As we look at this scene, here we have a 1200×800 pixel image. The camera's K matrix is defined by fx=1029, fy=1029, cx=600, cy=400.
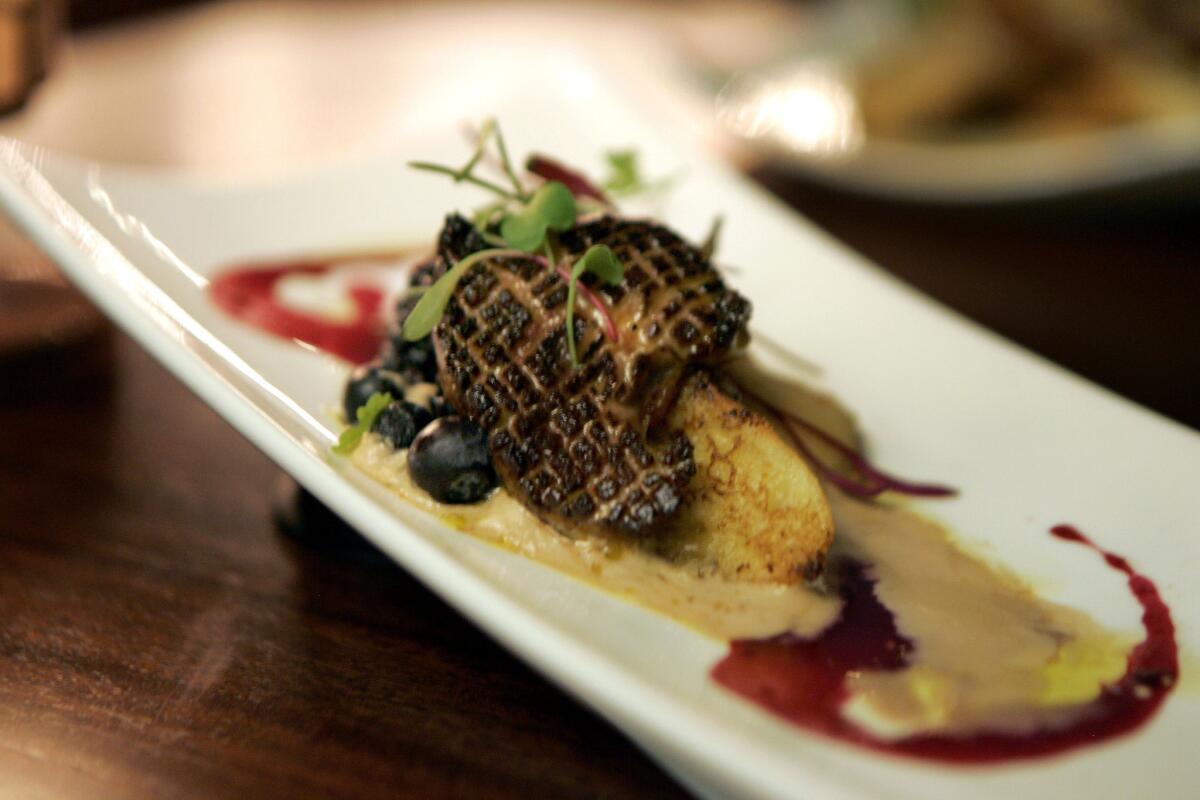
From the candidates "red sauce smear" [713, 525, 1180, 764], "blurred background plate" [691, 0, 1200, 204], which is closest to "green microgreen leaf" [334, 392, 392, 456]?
"red sauce smear" [713, 525, 1180, 764]

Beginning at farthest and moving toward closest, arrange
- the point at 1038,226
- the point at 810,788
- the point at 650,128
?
the point at 1038,226 → the point at 650,128 → the point at 810,788

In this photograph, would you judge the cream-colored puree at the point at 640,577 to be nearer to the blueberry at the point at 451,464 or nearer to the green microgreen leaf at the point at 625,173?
the blueberry at the point at 451,464

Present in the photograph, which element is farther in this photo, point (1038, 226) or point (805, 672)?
point (1038, 226)

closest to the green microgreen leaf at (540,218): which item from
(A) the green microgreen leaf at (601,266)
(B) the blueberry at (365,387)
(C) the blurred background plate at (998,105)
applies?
(A) the green microgreen leaf at (601,266)

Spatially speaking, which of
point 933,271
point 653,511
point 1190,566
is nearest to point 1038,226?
point 933,271

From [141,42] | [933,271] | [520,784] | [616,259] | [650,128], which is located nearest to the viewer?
[520,784]

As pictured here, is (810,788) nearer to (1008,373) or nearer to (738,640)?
(738,640)
